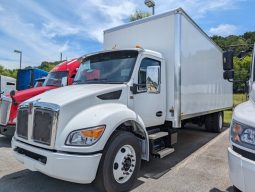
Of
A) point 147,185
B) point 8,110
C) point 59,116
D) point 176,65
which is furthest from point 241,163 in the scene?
point 8,110

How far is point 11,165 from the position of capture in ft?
18.3

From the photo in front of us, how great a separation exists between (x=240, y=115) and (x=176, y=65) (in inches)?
116

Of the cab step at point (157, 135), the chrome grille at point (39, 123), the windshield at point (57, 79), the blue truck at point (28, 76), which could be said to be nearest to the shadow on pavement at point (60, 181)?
the cab step at point (157, 135)

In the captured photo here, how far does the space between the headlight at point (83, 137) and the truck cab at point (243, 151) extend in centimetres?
184

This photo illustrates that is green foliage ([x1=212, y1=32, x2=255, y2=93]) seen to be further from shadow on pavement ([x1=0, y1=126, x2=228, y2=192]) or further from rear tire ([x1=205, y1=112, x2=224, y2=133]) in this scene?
shadow on pavement ([x1=0, y1=126, x2=228, y2=192])

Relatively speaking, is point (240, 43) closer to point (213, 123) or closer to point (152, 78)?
point (213, 123)

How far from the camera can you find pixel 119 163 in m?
4.14

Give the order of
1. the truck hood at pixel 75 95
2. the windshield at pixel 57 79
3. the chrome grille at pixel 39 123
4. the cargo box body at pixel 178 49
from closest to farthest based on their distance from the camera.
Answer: the chrome grille at pixel 39 123 < the truck hood at pixel 75 95 < the cargo box body at pixel 178 49 < the windshield at pixel 57 79

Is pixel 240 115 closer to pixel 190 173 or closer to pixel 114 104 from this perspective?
pixel 114 104

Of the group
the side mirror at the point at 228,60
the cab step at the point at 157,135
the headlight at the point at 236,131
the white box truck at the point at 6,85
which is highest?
the white box truck at the point at 6,85

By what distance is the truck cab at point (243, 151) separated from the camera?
2656mm

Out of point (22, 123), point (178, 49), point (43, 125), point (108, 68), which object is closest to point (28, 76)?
point (108, 68)

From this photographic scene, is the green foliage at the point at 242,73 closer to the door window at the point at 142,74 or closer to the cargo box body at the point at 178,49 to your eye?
the cargo box body at the point at 178,49

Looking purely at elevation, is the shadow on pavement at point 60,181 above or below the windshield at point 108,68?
below
